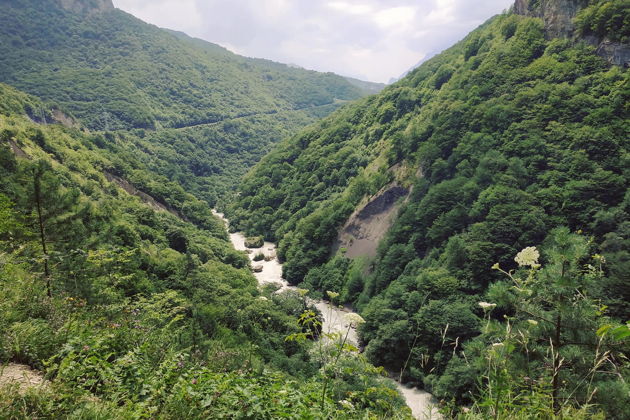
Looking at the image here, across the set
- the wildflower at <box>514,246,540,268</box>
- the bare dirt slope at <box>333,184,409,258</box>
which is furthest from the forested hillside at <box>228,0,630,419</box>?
the wildflower at <box>514,246,540,268</box>

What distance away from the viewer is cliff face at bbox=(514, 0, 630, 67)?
49.9 meters

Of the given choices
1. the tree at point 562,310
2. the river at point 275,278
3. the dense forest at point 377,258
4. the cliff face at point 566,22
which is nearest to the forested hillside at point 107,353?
the dense forest at point 377,258

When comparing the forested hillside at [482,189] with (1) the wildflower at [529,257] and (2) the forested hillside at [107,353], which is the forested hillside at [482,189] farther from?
(2) the forested hillside at [107,353]

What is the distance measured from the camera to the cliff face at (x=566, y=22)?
4989 centimetres

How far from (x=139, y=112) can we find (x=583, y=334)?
540 ft

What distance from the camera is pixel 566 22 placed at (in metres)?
58.5

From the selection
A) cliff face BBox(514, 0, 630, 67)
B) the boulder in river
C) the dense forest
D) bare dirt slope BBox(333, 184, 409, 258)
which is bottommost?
the boulder in river

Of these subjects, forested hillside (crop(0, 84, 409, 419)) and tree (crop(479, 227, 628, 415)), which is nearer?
forested hillside (crop(0, 84, 409, 419))

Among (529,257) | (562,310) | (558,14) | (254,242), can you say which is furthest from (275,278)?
(558,14)

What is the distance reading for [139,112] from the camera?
146m

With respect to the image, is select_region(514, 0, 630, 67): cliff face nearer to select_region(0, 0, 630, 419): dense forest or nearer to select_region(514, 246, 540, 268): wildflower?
select_region(0, 0, 630, 419): dense forest

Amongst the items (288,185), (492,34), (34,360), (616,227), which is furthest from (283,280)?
(492,34)

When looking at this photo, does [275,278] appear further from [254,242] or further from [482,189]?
[482,189]

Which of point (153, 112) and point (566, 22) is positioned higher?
point (566, 22)
